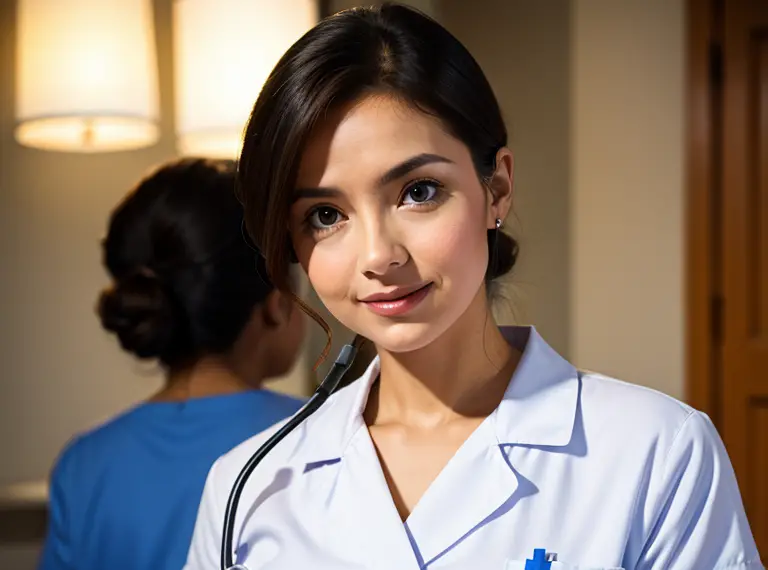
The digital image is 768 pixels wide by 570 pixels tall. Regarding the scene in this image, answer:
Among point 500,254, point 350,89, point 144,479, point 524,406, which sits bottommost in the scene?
point 144,479

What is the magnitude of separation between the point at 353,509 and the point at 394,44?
310mm

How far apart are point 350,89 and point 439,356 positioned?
19 centimetres

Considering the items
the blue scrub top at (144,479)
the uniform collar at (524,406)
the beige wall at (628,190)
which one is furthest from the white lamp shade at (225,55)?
the beige wall at (628,190)

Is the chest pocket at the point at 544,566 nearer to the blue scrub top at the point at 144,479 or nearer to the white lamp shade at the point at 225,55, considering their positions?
the blue scrub top at the point at 144,479

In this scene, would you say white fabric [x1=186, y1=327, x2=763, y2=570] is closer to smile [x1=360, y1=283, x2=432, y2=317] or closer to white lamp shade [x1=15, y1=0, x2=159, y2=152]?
smile [x1=360, y1=283, x2=432, y2=317]

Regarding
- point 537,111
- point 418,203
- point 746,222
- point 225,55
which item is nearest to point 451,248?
point 418,203

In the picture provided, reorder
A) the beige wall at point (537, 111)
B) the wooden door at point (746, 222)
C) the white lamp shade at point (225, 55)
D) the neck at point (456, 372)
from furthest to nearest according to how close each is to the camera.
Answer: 1. the wooden door at point (746, 222)
2. the beige wall at point (537, 111)
3. the white lamp shade at point (225, 55)
4. the neck at point (456, 372)

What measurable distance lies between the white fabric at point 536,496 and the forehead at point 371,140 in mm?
180

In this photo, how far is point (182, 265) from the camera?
94 centimetres

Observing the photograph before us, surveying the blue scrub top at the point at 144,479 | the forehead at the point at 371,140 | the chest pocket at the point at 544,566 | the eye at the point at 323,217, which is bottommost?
the blue scrub top at the point at 144,479

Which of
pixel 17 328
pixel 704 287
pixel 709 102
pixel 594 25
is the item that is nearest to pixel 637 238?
pixel 704 287

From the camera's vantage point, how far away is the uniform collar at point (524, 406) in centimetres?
65

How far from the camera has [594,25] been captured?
6.70ft

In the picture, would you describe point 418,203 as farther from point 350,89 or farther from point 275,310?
point 275,310
